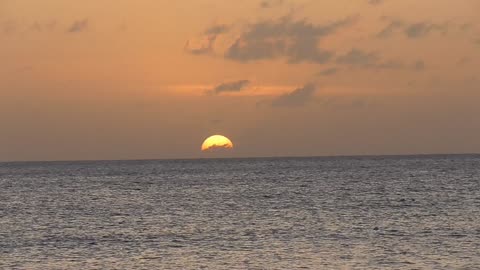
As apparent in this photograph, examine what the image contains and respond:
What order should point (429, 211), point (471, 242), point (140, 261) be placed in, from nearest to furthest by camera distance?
1. point (140, 261)
2. point (471, 242)
3. point (429, 211)

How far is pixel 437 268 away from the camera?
1763 inches

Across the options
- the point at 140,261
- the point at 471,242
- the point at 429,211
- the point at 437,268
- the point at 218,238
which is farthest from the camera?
the point at 429,211

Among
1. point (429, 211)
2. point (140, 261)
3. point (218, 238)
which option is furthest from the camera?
point (429, 211)

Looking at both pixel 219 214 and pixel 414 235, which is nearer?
pixel 414 235

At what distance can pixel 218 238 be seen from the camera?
195 feet

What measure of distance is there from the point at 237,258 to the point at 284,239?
9.72 meters

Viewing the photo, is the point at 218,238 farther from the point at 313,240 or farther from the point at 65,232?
the point at 65,232

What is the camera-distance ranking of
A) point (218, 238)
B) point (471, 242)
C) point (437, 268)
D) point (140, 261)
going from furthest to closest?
point (218, 238) → point (471, 242) → point (140, 261) → point (437, 268)

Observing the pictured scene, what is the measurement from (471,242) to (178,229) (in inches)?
927

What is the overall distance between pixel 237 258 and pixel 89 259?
8.91m

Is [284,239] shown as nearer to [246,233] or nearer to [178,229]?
[246,233]

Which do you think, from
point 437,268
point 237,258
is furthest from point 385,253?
point 237,258

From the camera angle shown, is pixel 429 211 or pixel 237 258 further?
pixel 429 211

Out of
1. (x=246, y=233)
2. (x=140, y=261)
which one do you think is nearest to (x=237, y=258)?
(x=140, y=261)
